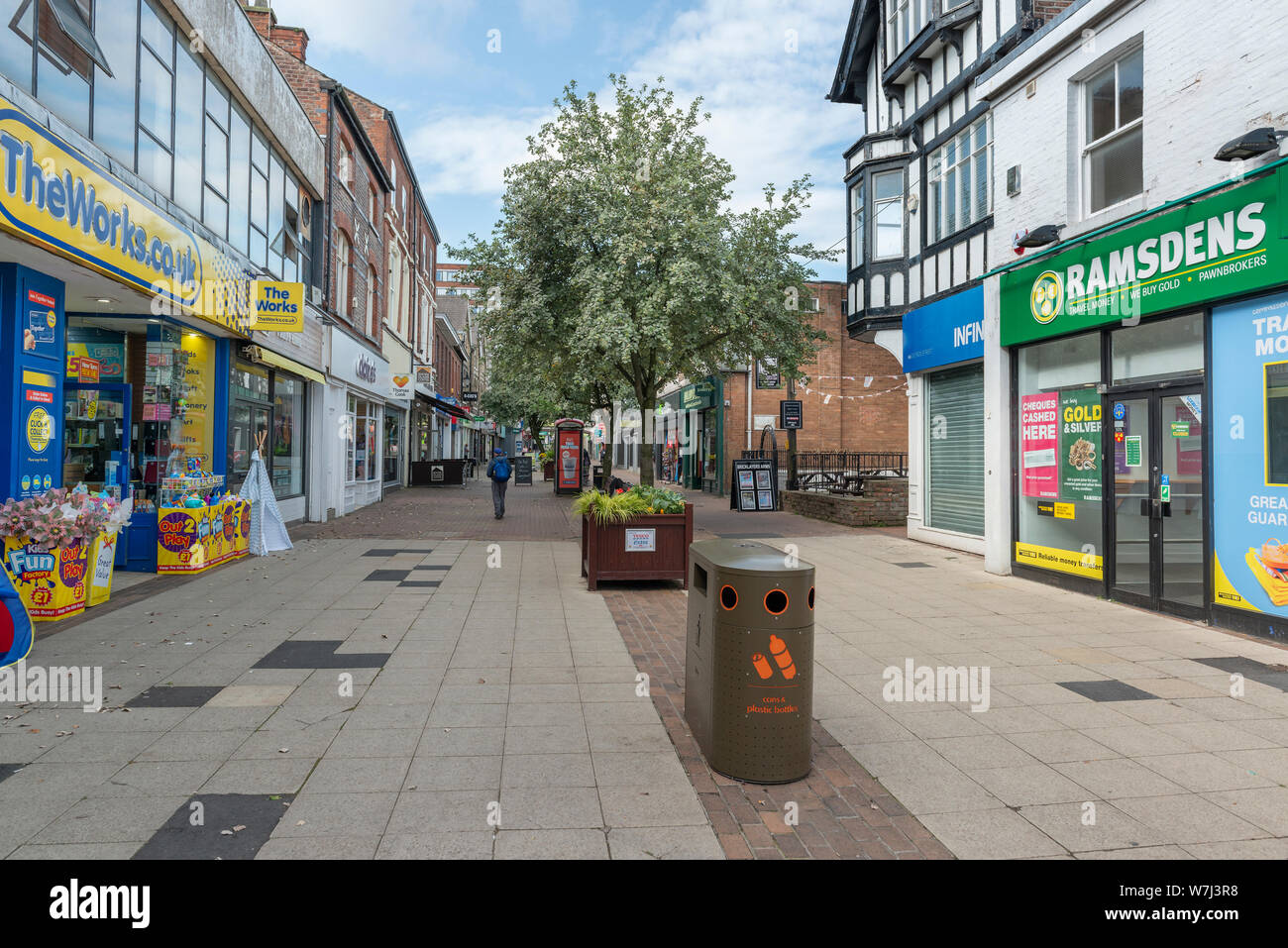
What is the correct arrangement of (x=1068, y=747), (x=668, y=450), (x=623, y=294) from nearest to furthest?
(x=1068, y=747)
(x=623, y=294)
(x=668, y=450)

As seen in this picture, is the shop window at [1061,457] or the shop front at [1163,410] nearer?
the shop front at [1163,410]

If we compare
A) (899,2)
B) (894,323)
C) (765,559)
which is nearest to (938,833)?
(765,559)

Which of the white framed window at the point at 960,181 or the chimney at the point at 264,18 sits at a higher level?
the chimney at the point at 264,18

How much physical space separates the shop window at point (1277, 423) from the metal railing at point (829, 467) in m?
13.9

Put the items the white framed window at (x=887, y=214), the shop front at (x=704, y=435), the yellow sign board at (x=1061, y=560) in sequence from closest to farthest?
1. the yellow sign board at (x=1061, y=560)
2. the white framed window at (x=887, y=214)
3. the shop front at (x=704, y=435)

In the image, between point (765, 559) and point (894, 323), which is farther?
point (894, 323)

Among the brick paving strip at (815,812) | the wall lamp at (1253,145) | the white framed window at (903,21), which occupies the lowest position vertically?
the brick paving strip at (815,812)

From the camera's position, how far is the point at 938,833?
3.46m

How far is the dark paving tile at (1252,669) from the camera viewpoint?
5.75 metres

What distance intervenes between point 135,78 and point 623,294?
27.9 ft

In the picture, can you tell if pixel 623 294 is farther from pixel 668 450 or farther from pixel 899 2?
pixel 668 450

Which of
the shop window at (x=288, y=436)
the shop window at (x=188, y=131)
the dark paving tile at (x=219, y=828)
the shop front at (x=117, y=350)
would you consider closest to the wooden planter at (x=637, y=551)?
the shop front at (x=117, y=350)

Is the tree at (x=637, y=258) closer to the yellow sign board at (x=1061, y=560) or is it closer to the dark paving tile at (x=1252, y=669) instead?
the yellow sign board at (x=1061, y=560)

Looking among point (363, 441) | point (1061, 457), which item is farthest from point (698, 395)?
point (1061, 457)
